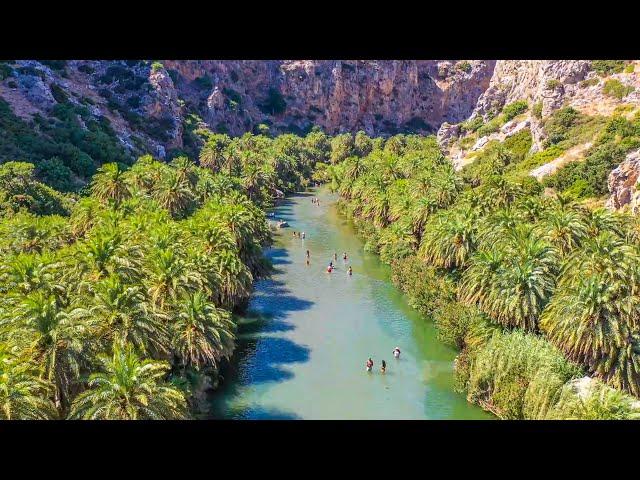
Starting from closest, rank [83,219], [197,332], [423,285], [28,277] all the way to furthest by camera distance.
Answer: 1. [28,277]
2. [197,332]
3. [83,219]
4. [423,285]

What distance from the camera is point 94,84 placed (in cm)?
10419

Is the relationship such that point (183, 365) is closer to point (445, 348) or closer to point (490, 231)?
point (445, 348)

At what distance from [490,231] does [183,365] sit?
25.1 meters

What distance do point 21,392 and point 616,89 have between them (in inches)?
3045

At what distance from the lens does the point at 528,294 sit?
31188 mm

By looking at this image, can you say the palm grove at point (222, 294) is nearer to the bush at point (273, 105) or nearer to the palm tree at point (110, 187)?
the palm tree at point (110, 187)

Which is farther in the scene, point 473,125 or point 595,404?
point 473,125

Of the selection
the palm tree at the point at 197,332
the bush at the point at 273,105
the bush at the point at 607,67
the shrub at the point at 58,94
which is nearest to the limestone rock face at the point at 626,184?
the bush at the point at 607,67

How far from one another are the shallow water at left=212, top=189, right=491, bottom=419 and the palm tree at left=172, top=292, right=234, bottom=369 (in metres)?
4.02

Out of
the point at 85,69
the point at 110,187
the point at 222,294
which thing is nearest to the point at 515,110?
the point at 110,187

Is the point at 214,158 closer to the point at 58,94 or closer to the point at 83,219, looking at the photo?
the point at 58,94

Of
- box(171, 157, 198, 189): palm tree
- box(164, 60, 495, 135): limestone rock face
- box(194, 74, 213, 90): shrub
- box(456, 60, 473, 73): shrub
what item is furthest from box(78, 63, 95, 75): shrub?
box(456, 60, 473, 73): shrub
